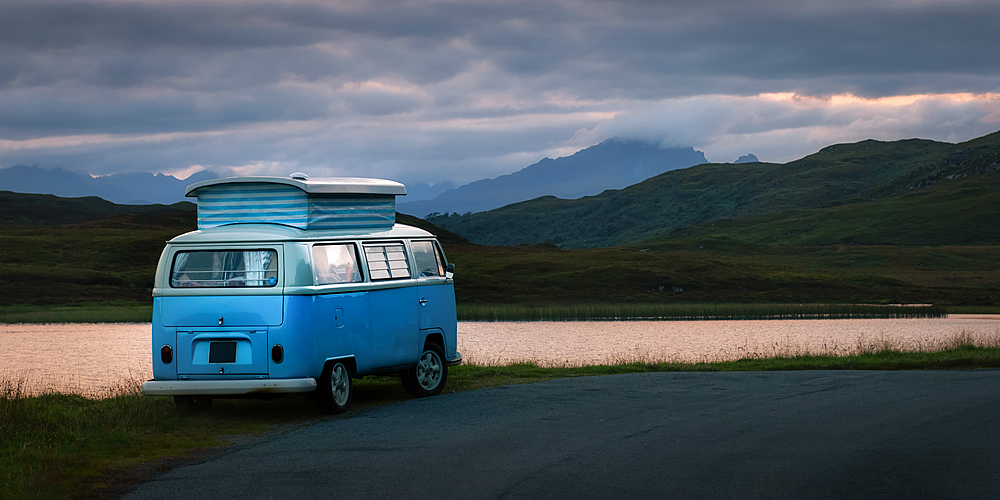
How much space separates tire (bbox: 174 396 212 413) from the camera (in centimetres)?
1524

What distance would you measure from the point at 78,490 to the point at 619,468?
5.67 metres

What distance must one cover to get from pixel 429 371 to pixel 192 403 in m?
4.33

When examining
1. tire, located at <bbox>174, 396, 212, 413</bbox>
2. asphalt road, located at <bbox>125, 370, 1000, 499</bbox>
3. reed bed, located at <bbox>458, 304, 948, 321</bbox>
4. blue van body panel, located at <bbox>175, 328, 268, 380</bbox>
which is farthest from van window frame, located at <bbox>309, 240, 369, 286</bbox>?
reed bed, located at <bbox>458, 304, 948, 321</bbox>

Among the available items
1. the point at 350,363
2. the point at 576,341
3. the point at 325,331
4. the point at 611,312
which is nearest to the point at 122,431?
the point at 325,331

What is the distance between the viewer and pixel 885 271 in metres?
106

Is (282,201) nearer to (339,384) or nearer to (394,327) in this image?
(394,327)

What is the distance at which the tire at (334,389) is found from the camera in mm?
14703

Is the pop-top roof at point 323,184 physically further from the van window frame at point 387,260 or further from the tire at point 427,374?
the tire at point 427,374

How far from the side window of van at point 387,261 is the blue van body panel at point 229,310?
225 centimetres

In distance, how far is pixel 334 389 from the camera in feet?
49.1

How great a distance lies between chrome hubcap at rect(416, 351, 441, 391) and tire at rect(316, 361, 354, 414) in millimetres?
2164

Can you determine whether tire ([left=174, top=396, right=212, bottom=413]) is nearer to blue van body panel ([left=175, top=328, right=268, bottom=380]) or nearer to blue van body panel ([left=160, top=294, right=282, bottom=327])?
blue van body panel ([left=175, top=328, right=268, bottom=380])

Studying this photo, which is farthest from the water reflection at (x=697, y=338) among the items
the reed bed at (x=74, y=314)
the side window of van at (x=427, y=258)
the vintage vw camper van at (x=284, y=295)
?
the reed bed at (x=74, y=314)

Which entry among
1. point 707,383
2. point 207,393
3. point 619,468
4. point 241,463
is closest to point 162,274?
point 207,393
